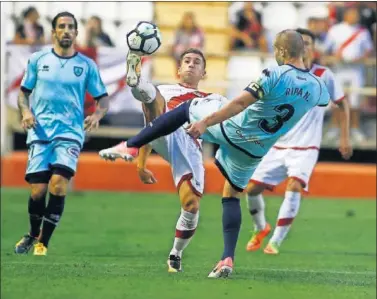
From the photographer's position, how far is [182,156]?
484 inches

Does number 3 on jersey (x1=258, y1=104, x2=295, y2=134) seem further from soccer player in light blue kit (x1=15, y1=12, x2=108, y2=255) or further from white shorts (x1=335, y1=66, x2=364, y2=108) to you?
white shorts (x1=335, y1=66, x2=364, y2=108)

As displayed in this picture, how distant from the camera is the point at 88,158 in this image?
22.8 meters

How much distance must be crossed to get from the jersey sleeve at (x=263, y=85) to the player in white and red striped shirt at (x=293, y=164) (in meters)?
3.74

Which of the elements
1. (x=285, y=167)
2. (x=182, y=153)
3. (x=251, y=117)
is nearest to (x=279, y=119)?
(x=251, y=117)

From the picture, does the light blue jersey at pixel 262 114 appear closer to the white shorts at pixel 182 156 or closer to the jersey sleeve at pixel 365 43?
the white shorts at pixel 182 156

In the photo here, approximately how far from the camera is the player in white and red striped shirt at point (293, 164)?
15.2 meters

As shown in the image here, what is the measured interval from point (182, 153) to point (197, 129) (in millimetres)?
1566

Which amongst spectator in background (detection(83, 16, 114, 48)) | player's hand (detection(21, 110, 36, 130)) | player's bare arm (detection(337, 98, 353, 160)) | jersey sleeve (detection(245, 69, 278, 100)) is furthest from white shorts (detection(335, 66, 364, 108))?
jersey sleeve (detection(245, 69, 278, 100))

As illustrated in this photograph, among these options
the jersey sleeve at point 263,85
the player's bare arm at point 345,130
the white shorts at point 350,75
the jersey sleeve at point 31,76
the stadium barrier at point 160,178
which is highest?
the jersey sleeve at point 263,85

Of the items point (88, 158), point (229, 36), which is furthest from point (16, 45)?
point (229, 36)

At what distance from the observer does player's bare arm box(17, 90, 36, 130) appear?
13617mm

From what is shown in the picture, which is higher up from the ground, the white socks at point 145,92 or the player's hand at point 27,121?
the white socks at point 145,92

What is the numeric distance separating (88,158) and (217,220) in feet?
15.6

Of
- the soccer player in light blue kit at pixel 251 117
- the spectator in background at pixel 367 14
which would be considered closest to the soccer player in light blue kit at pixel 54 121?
the soccer player in light blue kit at pixel 251 117
